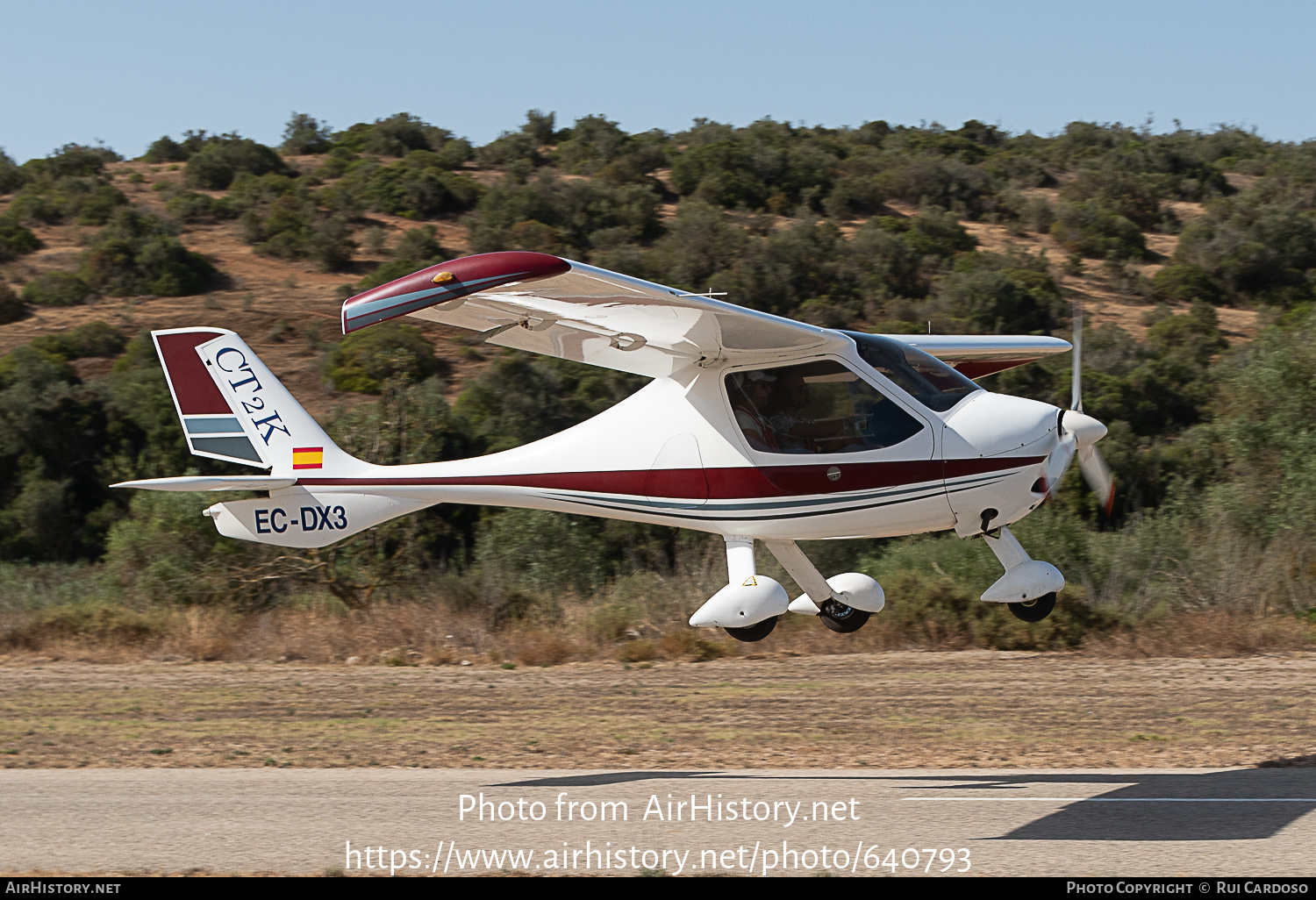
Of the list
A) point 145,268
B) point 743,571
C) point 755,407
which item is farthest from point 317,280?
point 743,571

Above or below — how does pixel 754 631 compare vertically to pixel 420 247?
below

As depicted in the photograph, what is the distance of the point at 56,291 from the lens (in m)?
39.9

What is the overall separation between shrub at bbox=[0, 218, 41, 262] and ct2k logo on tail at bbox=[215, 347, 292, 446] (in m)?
35.3

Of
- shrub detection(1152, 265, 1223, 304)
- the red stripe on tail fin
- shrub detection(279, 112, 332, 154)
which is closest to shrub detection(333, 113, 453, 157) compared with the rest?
shrub detection(279, 112, 332, 154)

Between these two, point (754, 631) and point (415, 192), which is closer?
point (754, 631)

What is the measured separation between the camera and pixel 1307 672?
17.9 meters

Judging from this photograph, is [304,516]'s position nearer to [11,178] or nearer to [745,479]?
[745,479]

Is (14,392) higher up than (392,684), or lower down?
higher up

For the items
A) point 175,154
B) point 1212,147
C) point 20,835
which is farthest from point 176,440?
point 1212,147

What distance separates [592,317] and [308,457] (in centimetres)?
393

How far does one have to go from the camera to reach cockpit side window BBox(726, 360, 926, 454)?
1009 cm

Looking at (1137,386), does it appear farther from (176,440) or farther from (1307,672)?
(176,440)

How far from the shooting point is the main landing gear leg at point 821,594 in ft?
36.9

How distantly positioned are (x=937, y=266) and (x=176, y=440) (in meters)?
23.6
